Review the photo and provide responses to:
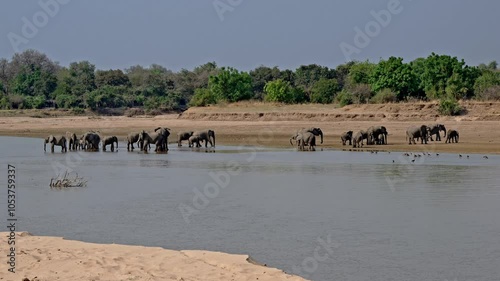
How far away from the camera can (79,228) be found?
14.1 metres

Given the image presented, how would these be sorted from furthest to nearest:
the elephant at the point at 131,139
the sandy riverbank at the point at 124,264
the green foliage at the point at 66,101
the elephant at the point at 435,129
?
the green foliage at the point at 66,101 → the elephant at the point at 435,129 → the elephant at the point at 131,139 → the sandy riverbank at the point at 124,264

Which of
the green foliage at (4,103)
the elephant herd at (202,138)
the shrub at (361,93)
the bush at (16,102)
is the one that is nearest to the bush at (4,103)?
the green foliage at (4,103)

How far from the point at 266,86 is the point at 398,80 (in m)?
14.8

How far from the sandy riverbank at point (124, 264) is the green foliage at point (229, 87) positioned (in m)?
54.1

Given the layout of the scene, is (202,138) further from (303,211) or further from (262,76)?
(262,76)

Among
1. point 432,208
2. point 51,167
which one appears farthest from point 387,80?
point 432,208

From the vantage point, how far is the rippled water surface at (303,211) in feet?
38.5

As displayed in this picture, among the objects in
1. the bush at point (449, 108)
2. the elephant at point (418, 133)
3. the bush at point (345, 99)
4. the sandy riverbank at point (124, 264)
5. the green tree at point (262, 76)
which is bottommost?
the sandy riverbank at point (124, 264)

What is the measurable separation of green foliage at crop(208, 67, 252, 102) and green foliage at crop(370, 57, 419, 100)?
44.2 feet

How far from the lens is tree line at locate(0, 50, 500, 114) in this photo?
53875 mm

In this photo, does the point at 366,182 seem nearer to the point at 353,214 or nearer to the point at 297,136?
the point at 353,214

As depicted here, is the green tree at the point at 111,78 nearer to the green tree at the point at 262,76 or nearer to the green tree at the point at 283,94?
the green tree at the point at 262,76

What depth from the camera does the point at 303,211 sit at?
53.4 ft

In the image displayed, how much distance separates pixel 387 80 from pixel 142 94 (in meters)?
37.2
